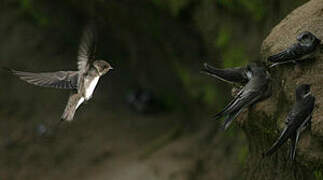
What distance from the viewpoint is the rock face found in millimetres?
4465

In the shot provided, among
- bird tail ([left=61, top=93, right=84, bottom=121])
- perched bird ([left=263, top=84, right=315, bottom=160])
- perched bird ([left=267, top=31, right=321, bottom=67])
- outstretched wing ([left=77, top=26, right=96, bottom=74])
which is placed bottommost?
perched bird ([left=263, top=84, right=315, bottom=160])

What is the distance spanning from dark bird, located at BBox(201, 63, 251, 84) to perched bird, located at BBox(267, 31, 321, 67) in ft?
1.38

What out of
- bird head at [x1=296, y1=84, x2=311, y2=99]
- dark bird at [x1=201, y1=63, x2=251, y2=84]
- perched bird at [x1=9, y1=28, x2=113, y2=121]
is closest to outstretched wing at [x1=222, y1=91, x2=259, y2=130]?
dark bird at [x1=201, y1=63, x2=251, y2=84]

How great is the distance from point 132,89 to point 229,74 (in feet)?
24.3

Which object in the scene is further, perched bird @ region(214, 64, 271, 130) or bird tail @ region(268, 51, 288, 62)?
perched bird @ region(214, 64, 271, 130)

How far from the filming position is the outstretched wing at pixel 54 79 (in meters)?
5.30

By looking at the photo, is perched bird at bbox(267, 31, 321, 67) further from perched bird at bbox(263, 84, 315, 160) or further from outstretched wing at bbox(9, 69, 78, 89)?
outstretched wing at bbox(9, 69, 78, 89)

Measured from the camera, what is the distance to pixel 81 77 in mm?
→ 5383

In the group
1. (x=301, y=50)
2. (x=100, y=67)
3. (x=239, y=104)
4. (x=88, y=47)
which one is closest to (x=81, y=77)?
(x=100, y=67)

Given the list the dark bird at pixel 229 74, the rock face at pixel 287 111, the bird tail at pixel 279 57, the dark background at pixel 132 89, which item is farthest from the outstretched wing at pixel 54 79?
the dark background at pixel 132 89

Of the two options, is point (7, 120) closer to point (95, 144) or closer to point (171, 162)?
point (95, 144)

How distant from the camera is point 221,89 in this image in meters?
9.34

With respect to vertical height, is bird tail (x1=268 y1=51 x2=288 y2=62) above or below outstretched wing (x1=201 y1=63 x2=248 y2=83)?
below

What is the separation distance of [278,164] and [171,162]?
18.2ft
